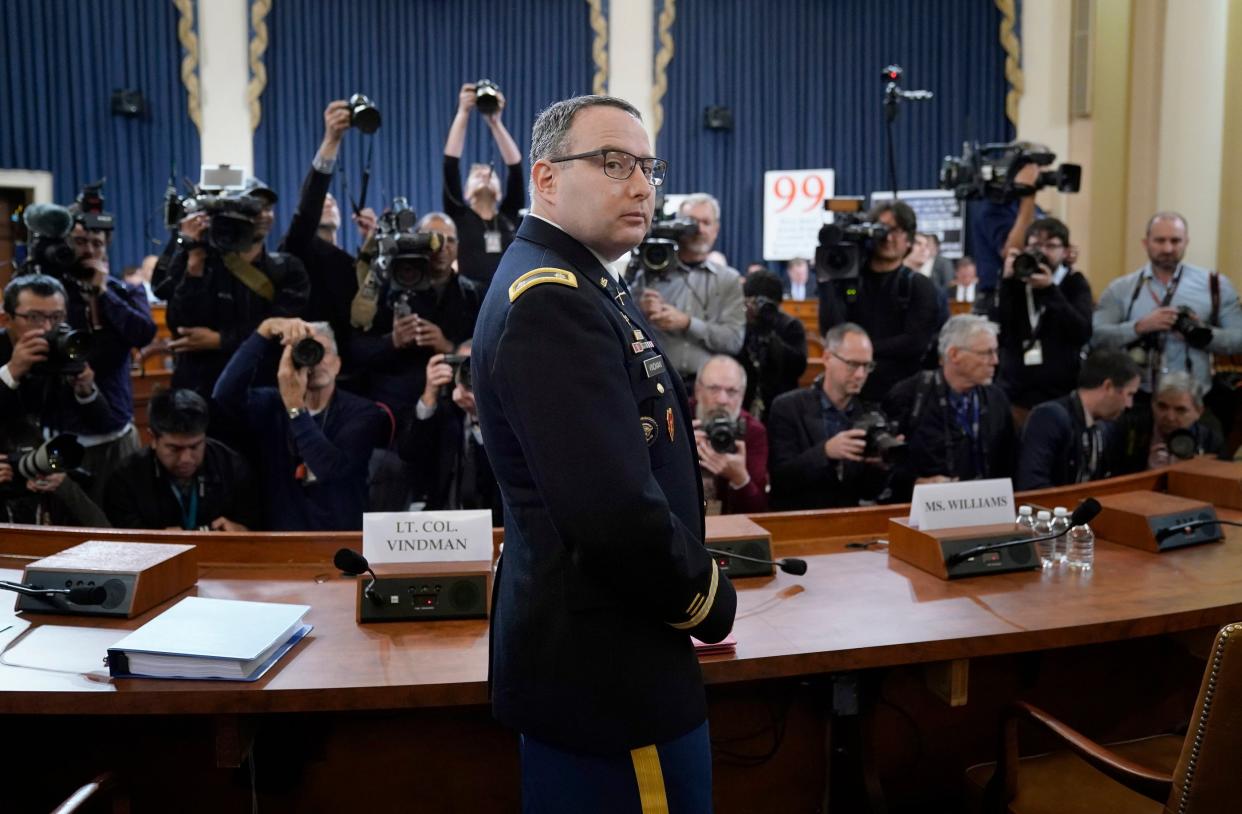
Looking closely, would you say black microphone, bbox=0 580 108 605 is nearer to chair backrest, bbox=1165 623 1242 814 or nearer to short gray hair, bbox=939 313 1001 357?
chair backrest, bbox=1165 623 1242 814

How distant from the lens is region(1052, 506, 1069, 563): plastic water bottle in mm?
2090

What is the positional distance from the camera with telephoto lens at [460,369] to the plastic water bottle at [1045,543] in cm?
137

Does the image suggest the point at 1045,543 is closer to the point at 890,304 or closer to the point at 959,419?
the point at 959,419

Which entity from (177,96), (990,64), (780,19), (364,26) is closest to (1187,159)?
(990,64)

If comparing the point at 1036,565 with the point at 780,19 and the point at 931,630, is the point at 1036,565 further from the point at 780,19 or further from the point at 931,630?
the point at 780,19

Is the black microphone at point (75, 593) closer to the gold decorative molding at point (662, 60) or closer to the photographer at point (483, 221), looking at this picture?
the photographer at point (483, 221)

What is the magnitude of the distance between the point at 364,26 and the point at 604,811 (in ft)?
29.1

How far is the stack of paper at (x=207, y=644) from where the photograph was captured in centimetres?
144

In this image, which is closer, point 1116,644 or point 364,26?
point 1116,644

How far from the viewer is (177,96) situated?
8461mm

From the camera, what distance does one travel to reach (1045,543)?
2.13 metres

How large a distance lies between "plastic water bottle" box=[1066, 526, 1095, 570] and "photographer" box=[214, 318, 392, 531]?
5.82 ft

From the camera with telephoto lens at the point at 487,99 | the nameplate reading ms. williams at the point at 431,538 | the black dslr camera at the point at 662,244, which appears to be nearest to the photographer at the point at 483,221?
the camera with telephoto lens at the point at 487,99

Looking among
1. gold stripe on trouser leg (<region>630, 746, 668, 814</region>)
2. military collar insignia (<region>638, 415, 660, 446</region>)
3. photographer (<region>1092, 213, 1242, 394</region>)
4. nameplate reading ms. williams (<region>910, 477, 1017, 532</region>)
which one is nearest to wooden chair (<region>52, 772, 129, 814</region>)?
gold stripe on trouser leg (<region>630, 746, 668, 814</region>)
